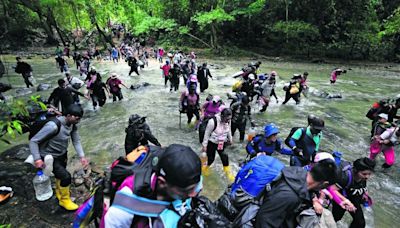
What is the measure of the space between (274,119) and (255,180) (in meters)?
8.09

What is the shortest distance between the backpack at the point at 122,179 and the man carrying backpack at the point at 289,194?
1.00 meters

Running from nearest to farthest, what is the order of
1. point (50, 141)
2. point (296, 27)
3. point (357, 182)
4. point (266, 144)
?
point (357, 182), point (50, 141), point (266, 144), point (296, 27)

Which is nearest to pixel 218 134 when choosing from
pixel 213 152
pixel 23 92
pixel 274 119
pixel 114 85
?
pixel 213 152

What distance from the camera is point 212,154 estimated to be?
565 cm

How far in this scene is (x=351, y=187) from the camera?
11.7ft

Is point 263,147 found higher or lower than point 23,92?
lower

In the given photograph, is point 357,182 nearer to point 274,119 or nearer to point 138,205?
point 138,205

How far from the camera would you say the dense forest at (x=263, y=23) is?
921 inches

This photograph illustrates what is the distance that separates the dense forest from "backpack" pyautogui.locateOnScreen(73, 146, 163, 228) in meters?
16.8

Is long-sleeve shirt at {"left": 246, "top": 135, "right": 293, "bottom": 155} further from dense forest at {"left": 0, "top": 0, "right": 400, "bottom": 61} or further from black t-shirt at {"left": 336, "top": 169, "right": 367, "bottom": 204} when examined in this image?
dense forest at {"left": 0, "top": 0, "right": 400, "bottom": 61}

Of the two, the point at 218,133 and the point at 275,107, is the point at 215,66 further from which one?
the point at 218,133

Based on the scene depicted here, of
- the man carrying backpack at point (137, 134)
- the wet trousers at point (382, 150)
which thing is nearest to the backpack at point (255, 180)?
the man carrying backpack at point (137, 134)

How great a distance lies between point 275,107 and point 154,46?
2527cm

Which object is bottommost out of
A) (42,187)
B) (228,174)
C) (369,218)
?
(369,218)
